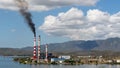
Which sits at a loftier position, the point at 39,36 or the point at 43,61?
the point at 39,36

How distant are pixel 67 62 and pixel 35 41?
13374mm

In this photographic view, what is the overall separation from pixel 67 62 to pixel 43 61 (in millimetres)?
7584

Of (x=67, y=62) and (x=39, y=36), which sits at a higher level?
(x=39, y=36)

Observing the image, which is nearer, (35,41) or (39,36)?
(35,41)

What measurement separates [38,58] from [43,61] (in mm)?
1995

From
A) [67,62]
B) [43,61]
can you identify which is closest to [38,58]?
[43,61]

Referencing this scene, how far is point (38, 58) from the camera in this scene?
105m

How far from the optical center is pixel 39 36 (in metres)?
107

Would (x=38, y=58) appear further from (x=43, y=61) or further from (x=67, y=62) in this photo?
→ (x=67, y=62)

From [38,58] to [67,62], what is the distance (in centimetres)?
907

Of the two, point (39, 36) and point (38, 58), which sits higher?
point (39, 36)

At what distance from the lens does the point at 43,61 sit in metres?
104

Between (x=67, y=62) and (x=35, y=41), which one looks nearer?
(x=35, y=41)

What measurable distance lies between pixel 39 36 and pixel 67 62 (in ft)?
38.9
